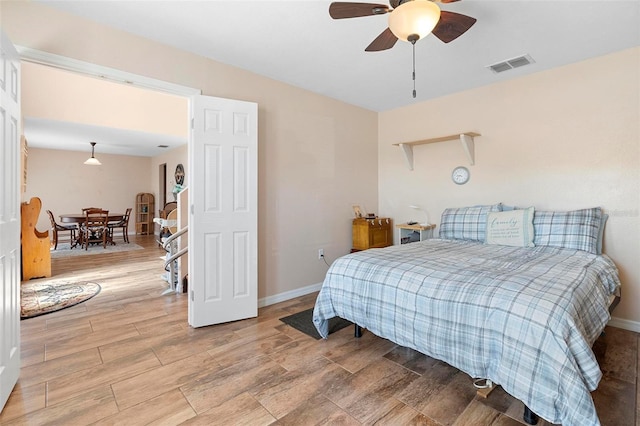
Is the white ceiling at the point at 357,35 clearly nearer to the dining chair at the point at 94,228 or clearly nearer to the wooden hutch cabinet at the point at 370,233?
the wooden hutch cabinet at the point at 370,233

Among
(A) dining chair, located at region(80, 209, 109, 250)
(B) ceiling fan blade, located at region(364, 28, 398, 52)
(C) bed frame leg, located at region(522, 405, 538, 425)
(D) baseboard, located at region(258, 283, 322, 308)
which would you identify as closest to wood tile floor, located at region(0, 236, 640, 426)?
(C) bed frame leg, located at region(522, 405, 538, 425)

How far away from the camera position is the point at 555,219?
109 inches

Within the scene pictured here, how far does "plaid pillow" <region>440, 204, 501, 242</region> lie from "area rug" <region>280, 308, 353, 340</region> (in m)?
1.54

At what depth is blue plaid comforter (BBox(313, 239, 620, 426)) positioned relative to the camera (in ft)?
4.46

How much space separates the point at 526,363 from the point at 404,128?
Result: 11.3 ft

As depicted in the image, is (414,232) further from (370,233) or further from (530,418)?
(530,418)

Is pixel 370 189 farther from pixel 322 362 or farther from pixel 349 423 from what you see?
pixel 349 423

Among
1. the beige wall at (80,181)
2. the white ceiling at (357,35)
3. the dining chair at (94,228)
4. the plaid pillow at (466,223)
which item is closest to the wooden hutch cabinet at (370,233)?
the plaid pillow at (466,223)

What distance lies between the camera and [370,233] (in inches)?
160

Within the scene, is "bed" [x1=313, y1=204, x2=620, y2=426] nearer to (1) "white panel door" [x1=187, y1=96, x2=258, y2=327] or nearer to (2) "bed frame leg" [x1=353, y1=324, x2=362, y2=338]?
(2) "bed frame leg" [x1=353, y1=324, x2=362, y2=338]

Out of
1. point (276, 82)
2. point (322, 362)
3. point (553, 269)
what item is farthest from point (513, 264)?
point (276, 82)

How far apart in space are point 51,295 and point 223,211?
256cm

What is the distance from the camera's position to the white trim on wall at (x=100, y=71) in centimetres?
207

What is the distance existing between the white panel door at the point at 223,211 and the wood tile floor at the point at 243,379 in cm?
25
